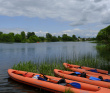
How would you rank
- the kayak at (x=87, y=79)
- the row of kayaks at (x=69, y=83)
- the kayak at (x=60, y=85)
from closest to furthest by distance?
the kayak at (x=60, y=85), the row of kayaks at (x=69, y=83), the kayak at (x=87, y=79)

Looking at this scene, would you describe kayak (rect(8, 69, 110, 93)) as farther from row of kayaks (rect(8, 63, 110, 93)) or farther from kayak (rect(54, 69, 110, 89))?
kayak (rect(54, 69, 110, 89))

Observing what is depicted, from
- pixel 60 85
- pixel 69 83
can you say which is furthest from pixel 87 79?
pixel 60 85

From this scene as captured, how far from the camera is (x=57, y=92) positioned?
6.76 metres

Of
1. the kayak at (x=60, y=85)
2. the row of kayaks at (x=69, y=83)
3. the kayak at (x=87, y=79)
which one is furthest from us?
the kayak at (x=87, y=79)

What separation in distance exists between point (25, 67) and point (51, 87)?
15.5 ft

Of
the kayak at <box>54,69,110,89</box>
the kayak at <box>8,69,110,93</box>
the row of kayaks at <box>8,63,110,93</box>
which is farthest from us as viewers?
the kayak at <box>54,69,110,89</box>

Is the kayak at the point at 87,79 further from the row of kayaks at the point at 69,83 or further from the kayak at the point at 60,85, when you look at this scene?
the kayak at the point at 60,85

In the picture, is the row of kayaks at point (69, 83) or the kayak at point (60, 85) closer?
the kayak at point (60, 85)

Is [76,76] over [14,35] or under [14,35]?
under

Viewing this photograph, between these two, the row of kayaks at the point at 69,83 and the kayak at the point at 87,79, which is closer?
the row of kayaks at the point at 69,83

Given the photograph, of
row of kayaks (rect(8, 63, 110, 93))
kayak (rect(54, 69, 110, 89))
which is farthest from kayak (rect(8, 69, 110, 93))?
kayak (rect(54, 69, 110, 89))

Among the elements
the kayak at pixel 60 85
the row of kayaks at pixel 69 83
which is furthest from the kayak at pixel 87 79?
the kayak at pixel 60 85

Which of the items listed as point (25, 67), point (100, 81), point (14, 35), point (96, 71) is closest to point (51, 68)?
point (25, 67)

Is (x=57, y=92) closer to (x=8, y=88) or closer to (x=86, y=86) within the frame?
(x=86, y=86)
